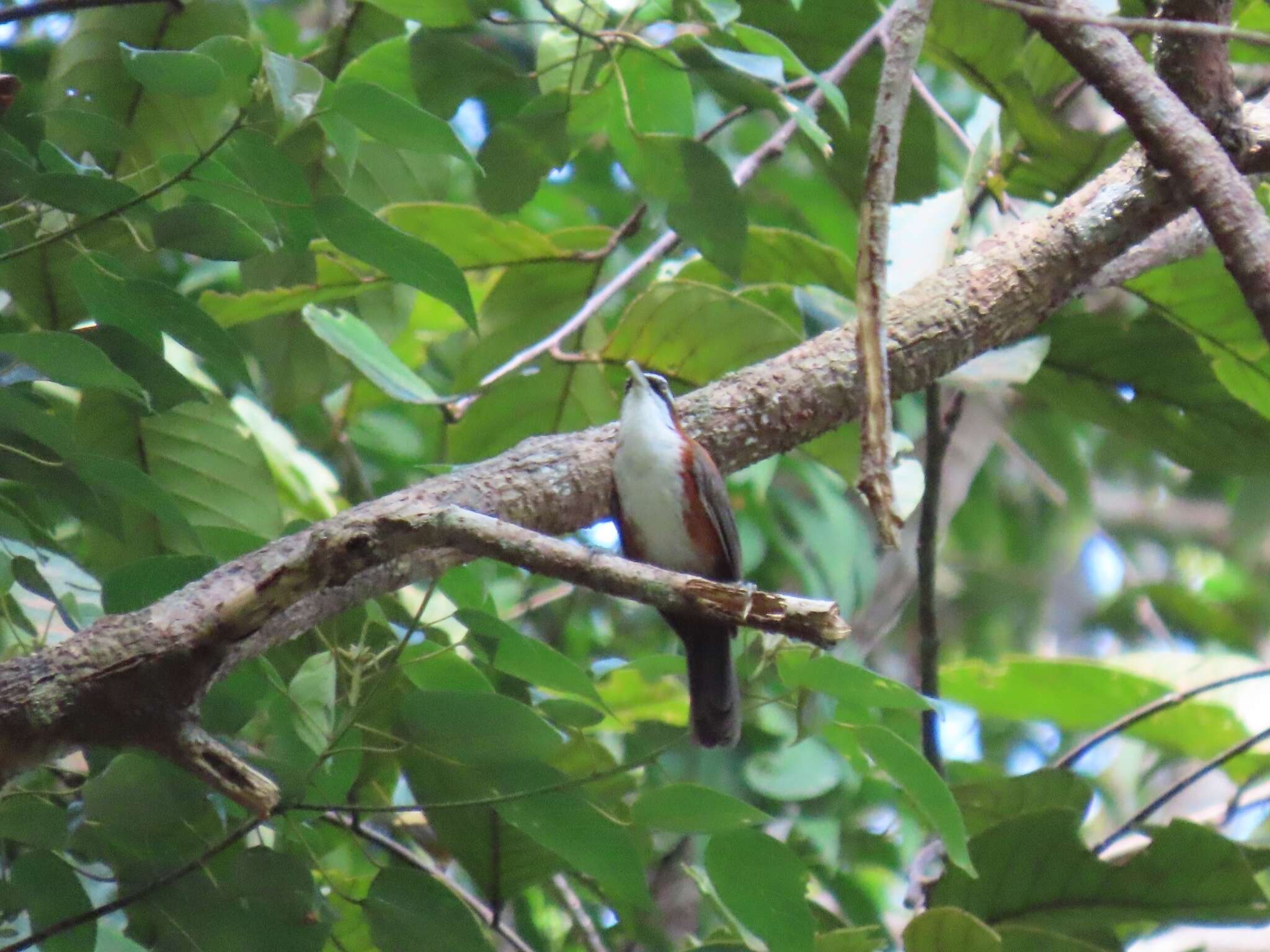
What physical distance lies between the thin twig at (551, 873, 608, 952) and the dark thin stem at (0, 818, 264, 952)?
1.05 meters

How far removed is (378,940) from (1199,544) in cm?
849

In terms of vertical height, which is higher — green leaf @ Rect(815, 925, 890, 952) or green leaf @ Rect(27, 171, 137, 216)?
green leaf @ Rect(27, 171, 137, 216)

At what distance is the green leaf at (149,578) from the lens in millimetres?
1906

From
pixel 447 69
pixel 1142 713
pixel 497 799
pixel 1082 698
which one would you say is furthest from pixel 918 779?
pixel 1082 698

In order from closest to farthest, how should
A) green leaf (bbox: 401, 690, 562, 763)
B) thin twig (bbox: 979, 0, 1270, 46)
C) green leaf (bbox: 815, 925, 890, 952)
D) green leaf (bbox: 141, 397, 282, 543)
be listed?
1. thin twig (bbox: 979, 0, 1270, 46)
2. green leaf (bbox: 401, 690, 562, 763)
3. green leaf (bbox: 815, 925, 890, 952)
4. green leaf (bbox: 141, 397, 282, 543)

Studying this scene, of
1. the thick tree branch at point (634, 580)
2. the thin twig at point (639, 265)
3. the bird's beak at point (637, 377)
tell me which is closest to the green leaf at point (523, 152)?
the thin twig at point (639, 265)

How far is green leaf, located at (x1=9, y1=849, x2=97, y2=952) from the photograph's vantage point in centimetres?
183

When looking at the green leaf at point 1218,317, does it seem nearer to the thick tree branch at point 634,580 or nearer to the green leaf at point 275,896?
the thick tree branch at point 634,580

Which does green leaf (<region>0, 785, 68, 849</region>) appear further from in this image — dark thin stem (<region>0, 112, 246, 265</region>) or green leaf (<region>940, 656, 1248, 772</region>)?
green leaf (<region>940, 656, 1248, 772</region>)

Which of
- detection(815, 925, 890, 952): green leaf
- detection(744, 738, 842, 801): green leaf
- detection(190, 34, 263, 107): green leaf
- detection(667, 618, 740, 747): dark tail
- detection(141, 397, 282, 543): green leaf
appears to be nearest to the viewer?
detection(190, 34, 263, 107): green leaf

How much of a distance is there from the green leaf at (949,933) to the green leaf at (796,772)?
1.16 m

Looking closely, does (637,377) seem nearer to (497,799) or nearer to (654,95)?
(654,95)

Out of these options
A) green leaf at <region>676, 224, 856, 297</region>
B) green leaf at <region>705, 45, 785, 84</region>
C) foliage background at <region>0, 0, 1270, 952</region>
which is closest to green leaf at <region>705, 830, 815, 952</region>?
foliage background at <region>0, 0, 1270, 952</region>

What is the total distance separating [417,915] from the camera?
1.97 meters
